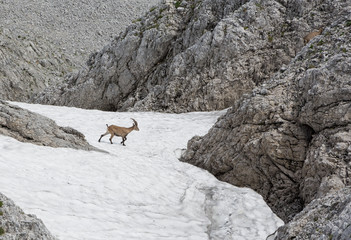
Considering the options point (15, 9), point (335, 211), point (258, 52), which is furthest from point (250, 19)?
point (15, 9)

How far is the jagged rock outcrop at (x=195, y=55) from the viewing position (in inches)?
1118

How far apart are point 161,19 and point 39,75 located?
2468 cm

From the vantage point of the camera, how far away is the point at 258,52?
2866cm

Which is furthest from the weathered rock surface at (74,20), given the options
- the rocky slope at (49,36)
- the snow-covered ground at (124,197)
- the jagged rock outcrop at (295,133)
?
the jagged rock outcrop at (295,133)

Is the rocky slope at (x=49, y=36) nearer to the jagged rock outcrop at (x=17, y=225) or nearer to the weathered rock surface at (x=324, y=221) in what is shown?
the jagged rock outcrop at (x=17, y=225)

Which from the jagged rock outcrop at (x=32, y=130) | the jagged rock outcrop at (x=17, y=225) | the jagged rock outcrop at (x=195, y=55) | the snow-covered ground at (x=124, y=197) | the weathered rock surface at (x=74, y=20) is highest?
the weathered rock surface at (x=74, y=20)

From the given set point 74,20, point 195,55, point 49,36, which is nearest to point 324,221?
point 195,55

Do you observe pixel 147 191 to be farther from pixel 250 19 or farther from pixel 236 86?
pixel 250 19

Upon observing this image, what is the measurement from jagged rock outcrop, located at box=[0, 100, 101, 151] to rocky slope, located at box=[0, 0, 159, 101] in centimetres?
3186

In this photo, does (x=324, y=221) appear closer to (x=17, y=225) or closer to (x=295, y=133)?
(x=17, y=225)

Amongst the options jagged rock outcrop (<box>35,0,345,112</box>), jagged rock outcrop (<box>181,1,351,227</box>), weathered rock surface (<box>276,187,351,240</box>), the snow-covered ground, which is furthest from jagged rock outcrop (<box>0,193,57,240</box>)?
jagged rock outcrop (<box>35,0,345,112</box>)

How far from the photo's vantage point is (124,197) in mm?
12031

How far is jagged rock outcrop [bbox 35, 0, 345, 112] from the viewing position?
28391mm

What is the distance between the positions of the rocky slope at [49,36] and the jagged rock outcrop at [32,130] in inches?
1255
